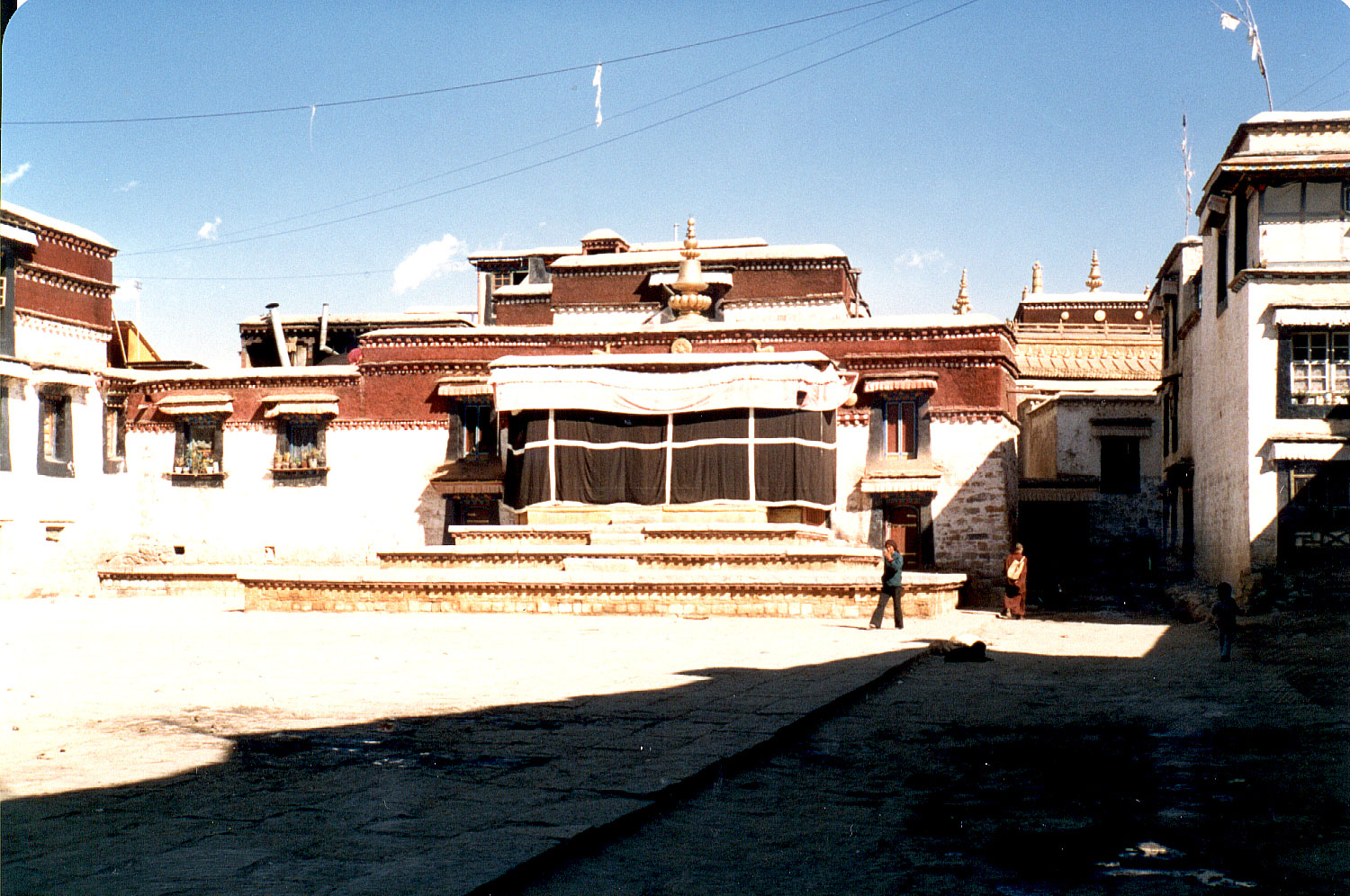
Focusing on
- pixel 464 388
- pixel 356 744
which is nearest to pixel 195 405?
pixel 464 388

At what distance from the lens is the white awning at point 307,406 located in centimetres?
3189

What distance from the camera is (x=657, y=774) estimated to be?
6.95 metres

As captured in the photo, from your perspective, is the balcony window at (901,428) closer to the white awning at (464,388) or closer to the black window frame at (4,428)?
the white awning at (464,388)

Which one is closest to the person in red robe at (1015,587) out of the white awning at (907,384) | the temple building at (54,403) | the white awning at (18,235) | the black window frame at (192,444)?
the white awning at (907,384)

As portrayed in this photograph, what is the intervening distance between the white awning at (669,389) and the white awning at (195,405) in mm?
9033

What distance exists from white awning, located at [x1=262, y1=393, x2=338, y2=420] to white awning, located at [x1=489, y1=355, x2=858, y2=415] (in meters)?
6.07

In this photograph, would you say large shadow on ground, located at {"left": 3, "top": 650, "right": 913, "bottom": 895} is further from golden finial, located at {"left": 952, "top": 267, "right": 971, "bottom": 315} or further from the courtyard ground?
golden finial, located at {"left": 952, "top": 267, "right": 971, "bottom": 315}

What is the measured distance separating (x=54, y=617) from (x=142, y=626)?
4222 mm

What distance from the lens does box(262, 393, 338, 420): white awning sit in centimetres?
3189

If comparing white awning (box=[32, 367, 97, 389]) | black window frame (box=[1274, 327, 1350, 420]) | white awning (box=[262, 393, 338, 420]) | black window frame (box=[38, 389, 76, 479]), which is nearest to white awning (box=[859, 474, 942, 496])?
black window frame (box=[1274, 327, 1350, 420])

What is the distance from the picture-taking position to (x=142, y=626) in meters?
18.5

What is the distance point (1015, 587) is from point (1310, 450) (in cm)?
631

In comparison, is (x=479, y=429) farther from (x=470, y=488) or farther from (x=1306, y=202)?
(x=1306, y=202)

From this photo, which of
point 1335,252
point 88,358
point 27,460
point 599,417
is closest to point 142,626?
point 599,417
